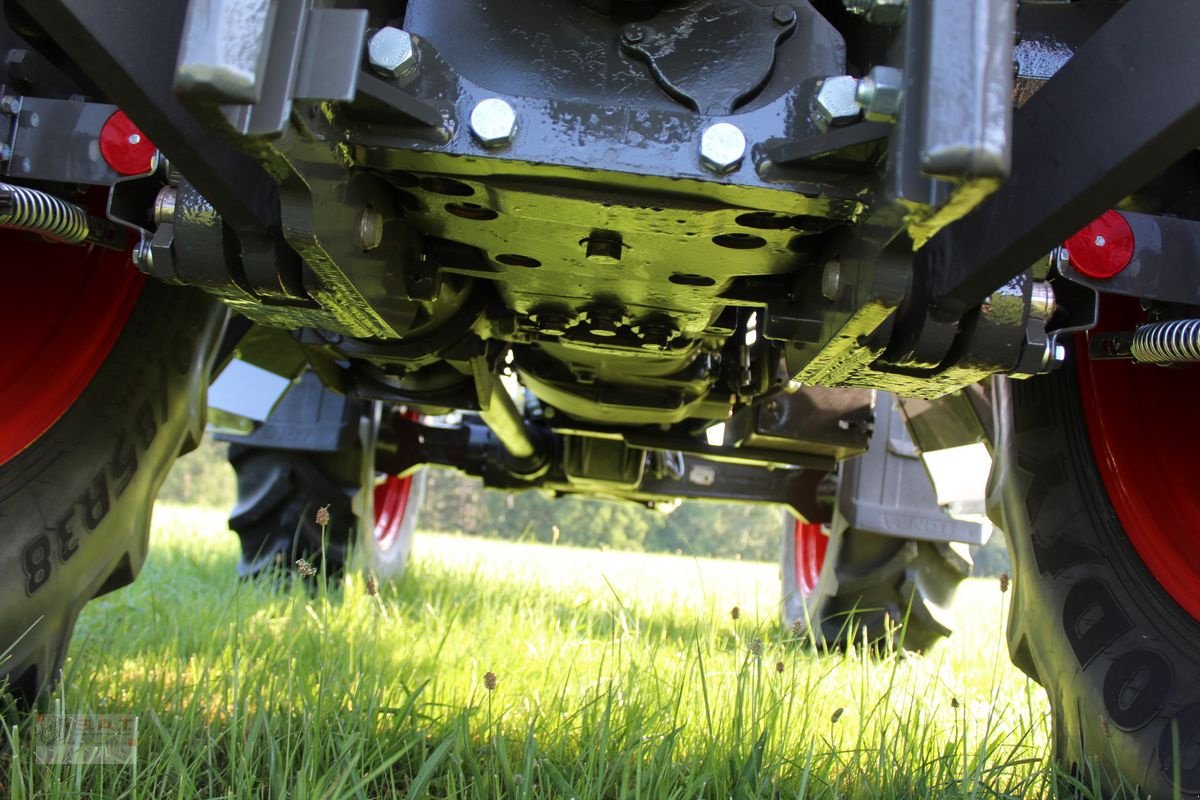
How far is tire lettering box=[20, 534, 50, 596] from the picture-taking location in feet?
4.59

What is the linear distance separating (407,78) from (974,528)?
271cm

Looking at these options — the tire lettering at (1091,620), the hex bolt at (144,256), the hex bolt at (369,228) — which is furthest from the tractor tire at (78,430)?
the tire lettering at (1091,620)

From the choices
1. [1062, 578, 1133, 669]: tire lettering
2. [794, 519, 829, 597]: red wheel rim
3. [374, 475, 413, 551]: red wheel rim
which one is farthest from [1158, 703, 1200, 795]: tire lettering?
[374, 475, 413, 551]: red wheel rim

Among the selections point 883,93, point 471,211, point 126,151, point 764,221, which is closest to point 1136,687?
point 764,221

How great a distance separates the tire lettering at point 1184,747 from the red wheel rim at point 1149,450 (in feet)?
0.51

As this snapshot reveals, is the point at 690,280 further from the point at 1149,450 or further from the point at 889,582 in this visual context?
the point at 889,582

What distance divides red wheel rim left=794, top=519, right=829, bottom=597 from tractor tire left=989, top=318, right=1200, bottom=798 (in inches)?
103

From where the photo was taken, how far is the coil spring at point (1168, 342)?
1.24 m

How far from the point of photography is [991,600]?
7012 mm

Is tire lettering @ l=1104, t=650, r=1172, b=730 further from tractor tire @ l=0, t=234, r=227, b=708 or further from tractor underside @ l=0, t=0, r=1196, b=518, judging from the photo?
tractor tire @ l=0, t=234, r=227, b=708

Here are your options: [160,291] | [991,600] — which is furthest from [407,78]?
[991,600]

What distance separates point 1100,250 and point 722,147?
0.57 meters

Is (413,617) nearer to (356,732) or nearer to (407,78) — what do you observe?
(356,732)

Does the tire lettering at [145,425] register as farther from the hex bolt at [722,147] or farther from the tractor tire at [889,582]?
the tractor tire at [889,582]
